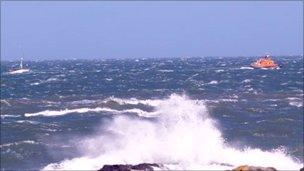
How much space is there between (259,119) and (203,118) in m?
3.72

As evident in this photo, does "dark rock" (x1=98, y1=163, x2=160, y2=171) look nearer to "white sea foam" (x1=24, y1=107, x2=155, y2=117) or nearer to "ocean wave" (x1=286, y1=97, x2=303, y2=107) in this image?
"white sea foam" (x1=24, y1=107, x2=155, y2=117)

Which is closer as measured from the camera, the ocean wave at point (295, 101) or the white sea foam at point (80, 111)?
the white sea foam at point (80, 111)

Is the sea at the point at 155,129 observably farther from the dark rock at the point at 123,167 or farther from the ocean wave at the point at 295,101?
the dark rock at the point at 123,167

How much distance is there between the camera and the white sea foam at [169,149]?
2891 cm

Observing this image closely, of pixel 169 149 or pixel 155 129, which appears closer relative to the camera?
pixel 169 149

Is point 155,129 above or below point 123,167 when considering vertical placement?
below

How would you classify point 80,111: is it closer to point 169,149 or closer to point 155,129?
point 155,129

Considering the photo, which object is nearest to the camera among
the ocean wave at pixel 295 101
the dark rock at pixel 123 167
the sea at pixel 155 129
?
the dark rock at pixel 123 167

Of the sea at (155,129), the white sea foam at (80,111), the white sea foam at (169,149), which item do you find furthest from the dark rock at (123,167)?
the white sea foam at (80,111)

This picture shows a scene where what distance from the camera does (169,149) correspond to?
31.6 metres

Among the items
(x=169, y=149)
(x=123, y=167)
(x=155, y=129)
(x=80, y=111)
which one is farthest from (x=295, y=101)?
(x=123, y=167)

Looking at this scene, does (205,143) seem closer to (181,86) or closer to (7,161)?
(7,161)

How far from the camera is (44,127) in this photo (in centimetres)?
4081

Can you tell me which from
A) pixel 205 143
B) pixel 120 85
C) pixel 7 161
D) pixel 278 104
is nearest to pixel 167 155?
pixel 205 143
